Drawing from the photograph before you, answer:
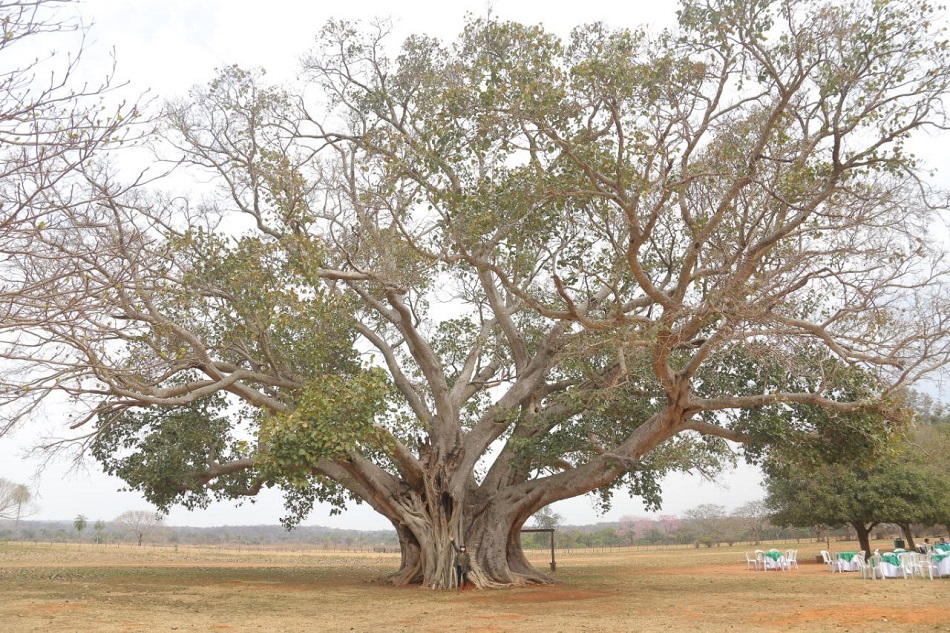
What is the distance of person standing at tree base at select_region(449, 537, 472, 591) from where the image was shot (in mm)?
14198

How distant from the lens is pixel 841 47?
9.16 meters

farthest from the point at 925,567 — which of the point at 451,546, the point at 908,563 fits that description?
the point at 451,546

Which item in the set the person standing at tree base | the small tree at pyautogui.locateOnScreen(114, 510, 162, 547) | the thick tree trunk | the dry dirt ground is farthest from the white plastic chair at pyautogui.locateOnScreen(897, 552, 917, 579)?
the small tree at pyautogui.locateOnScreen(114, 510, 162, 547)

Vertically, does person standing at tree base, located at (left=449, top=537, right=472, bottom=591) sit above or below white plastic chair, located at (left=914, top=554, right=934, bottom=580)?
above

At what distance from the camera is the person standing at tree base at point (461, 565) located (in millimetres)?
14198

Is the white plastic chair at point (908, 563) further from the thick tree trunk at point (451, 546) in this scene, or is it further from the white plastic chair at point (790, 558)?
the thick tree trunk at point (451, 546)

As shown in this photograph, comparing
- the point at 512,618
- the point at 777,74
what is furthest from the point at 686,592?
the point at 777,74

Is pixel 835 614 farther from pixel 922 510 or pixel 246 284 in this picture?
pixel 922 510

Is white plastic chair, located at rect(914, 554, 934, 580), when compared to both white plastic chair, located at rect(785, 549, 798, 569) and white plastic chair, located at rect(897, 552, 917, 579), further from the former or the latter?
white plastic chair, located at rect(785, 549, 798, 569)

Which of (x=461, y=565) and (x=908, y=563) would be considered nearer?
(x=461, y=565)

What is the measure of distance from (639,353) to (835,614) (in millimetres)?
4746

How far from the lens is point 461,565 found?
46.8 ft

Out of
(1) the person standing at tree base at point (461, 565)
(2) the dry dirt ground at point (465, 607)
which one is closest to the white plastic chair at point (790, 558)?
(2) the dry dirt ground at point (465, 607)

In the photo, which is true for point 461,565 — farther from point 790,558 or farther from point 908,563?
point 790,558
